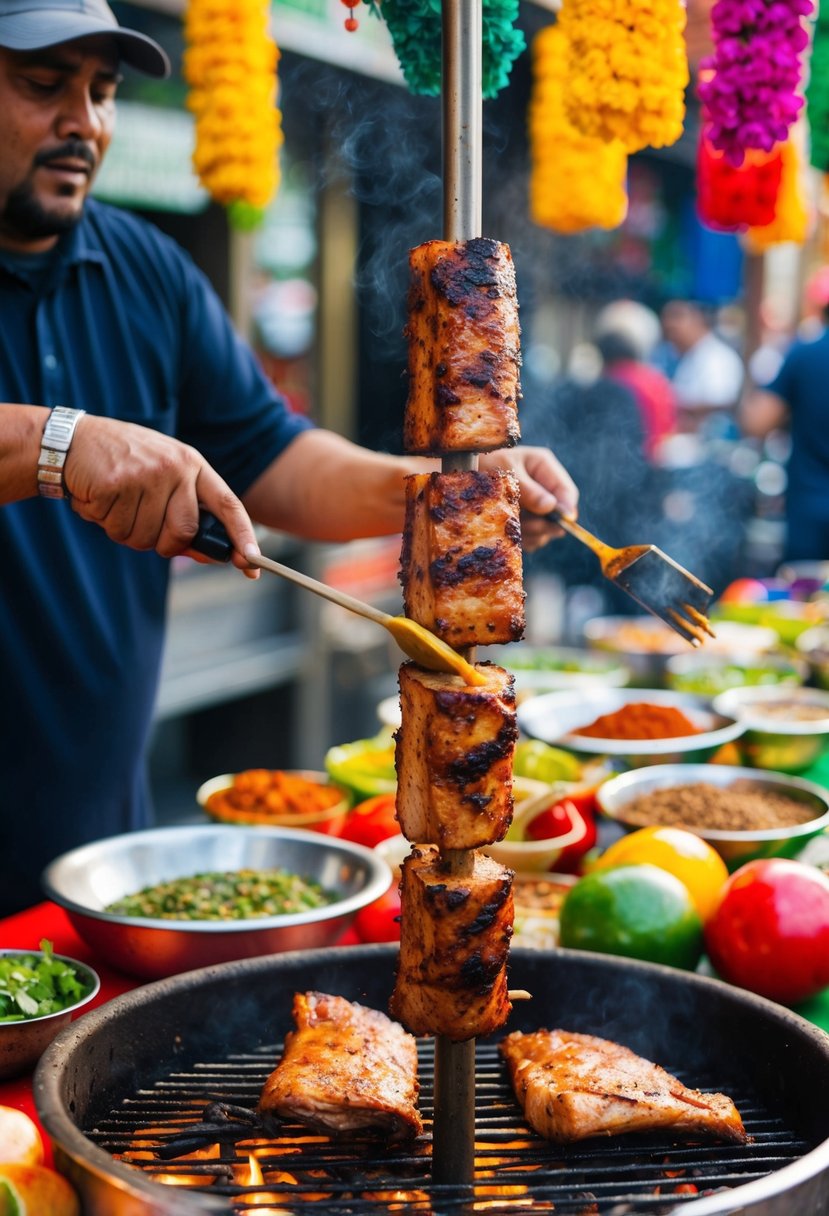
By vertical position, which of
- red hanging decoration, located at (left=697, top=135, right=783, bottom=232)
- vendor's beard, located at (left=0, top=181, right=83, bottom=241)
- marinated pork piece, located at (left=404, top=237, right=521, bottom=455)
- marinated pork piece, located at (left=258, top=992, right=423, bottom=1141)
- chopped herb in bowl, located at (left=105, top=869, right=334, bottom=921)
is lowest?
marinated pork piece, located at (left=258, top=992, right=423, bottom=1141)

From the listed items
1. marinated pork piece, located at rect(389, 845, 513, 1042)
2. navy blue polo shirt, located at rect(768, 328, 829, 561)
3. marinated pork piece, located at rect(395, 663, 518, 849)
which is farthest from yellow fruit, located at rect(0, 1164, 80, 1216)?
navy blue polo shirt, located at rect(768, 328, 829, 561)

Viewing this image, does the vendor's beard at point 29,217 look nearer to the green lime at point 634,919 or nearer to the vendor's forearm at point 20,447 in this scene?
the vendor's forearm at point 20,447

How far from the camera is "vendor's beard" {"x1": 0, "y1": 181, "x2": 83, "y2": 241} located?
2588mm

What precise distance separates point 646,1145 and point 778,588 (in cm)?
466

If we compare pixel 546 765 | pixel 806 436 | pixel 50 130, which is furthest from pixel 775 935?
pixel 806 436

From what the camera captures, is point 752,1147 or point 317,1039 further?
point 317,1039

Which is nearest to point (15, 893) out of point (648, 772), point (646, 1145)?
point (648, 772)

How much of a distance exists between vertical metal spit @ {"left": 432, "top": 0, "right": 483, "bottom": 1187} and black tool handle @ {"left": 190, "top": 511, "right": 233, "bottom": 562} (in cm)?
35

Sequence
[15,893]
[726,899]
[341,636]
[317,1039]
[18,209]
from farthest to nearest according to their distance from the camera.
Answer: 1. [341,636]
2. [15,893]
3. [18,209]
4. [726,899]
5. [317,1039]

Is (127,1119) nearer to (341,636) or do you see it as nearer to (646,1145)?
(646,1145)

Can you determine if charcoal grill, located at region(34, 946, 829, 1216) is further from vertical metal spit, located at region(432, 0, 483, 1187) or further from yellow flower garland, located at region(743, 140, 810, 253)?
yellow flower garland, located at region(743, 140, 810, 253)

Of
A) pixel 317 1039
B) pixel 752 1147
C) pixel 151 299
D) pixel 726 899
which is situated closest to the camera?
pixel 752 1147

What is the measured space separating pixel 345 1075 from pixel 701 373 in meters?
10.7

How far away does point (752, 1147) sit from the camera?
1.55 metres
